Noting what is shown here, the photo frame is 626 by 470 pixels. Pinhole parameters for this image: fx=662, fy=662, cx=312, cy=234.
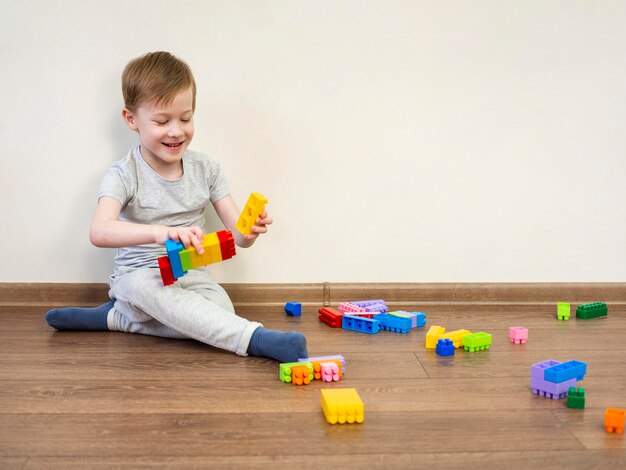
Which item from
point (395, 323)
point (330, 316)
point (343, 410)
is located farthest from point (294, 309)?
→ point (343, 410)

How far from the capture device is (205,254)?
131cm

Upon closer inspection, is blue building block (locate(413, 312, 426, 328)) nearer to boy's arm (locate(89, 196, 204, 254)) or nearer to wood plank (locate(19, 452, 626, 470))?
boy's arm (locate(89, 196, 204, 254))

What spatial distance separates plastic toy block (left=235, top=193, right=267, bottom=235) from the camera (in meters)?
1.37

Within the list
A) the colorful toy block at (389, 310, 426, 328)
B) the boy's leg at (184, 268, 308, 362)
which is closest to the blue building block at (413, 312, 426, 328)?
the colorful toy block at (389, 310, 426, 328)

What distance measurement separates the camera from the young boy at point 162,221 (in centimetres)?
136

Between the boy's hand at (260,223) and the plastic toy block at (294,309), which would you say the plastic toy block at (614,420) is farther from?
the plastic toy block at (294,309)

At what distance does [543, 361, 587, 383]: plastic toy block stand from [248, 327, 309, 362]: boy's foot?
1.45ft

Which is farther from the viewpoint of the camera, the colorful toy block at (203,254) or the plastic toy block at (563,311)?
the plastic toy block at (563,311)

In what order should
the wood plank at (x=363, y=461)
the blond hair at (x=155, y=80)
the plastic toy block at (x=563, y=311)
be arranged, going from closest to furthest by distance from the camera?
the wood plank at (x=363, y=461)
the blond hair at (x=155, y=80)
the plastic toy block at (x=563, y=311)

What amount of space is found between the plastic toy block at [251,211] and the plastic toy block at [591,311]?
2.90 ft

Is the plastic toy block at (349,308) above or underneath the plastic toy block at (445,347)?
above

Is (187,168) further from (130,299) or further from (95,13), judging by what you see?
(95,13)

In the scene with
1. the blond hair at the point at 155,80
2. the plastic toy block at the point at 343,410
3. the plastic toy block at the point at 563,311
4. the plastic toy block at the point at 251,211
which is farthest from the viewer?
the plastic toy block at the point at 563,311

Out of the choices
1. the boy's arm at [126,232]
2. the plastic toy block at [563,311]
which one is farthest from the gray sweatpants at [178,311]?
the plastic toy block at [563,311]
